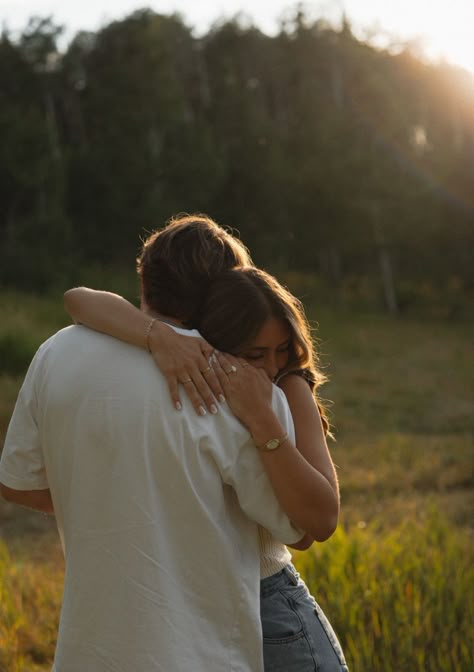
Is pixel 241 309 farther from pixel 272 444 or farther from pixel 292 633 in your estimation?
pixel 292 633

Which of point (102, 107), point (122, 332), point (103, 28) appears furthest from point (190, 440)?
point (103, 28)

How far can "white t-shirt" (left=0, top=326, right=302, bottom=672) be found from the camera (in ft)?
4.96

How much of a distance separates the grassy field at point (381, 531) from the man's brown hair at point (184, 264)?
6.47 ft

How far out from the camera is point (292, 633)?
1653mm

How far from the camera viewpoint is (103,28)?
27.9 m

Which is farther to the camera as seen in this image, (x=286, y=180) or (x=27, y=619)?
(x=286, y=180)

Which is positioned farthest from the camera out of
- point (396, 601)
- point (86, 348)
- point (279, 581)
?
point (396, 601)

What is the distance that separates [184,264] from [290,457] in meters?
0.42

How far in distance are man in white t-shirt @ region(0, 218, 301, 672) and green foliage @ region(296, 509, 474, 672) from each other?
1.77m

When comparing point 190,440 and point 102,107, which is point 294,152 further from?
point 190,440

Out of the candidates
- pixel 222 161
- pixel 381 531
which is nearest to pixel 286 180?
pixel 222 161

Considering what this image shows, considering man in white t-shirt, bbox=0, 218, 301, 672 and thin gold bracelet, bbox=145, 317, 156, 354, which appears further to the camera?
thin gold bracelet, bbox=145, 317, 156, 354

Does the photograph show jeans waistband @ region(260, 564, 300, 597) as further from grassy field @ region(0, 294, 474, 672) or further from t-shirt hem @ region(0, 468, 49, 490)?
grassy field @ region(0, 294, 474, 672)

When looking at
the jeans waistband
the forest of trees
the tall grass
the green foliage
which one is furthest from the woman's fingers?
the forest of trees
